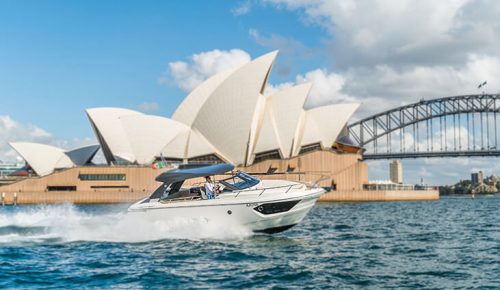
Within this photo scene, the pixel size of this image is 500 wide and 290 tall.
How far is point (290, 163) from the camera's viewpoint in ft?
256

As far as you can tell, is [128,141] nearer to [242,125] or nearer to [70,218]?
[242,125]

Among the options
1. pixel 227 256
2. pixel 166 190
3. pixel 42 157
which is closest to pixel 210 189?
pixel 166 190

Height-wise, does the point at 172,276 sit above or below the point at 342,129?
below

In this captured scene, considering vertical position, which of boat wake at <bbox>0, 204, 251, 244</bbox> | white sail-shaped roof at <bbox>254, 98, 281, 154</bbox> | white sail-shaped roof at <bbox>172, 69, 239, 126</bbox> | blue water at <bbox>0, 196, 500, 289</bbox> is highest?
white sail-shaped roof at <bbox>172, 69, 239, 126</bbox>

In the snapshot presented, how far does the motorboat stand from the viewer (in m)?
17.7

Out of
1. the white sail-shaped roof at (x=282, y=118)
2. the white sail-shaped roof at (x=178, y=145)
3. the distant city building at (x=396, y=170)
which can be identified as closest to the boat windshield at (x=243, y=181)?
the white sail-shaped roof at (x=282, y=118)

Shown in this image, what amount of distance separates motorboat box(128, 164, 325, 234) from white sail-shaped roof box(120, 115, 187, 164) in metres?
60.4

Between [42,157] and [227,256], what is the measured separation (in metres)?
76.7

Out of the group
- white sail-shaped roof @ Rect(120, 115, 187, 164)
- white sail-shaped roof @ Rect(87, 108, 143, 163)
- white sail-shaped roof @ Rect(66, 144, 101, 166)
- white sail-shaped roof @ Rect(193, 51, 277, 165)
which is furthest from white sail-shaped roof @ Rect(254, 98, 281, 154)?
white sail-shaped roof @ Rect(66, 144, 101, 166)

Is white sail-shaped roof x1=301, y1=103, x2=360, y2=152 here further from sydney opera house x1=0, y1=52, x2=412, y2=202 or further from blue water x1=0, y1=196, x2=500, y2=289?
blue water x1=0, y1=196, x2=500, y2=289

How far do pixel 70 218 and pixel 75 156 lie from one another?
6775cm

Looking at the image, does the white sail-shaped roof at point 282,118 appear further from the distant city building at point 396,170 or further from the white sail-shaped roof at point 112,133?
the distant city building at point 396,170

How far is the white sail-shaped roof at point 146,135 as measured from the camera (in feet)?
256

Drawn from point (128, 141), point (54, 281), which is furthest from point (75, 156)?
point (54, 281)
